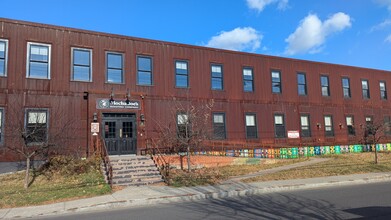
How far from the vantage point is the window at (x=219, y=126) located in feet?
74.9

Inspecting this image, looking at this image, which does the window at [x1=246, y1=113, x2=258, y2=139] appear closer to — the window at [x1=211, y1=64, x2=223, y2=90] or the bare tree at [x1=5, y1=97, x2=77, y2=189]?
the window at [x1=211, y1=64, x2=223, y2=90]

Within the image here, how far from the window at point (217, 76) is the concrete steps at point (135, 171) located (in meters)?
8.33

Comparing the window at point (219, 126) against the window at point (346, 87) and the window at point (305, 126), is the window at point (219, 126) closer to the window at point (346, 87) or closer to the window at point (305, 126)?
the window at point (305, 126)

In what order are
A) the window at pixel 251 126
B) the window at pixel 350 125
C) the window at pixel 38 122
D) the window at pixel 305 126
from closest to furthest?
the window at pixel 38 122, the window at pixel 251 126, the window at pixel 305 126, the window at pixel 350 125

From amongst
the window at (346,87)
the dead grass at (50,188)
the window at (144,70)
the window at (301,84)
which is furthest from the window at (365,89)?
the dead grass at (50,188)

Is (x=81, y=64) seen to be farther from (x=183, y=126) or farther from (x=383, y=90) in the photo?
(x=383, y=90)

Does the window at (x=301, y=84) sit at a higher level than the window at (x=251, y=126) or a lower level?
higher

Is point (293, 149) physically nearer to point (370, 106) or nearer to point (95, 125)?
point (370, 106)

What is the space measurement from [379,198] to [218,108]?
1365 centimetres

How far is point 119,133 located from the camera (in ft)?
64.5

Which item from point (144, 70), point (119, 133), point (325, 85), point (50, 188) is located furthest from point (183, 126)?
point (325, 85)

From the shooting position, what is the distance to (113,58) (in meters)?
20.4

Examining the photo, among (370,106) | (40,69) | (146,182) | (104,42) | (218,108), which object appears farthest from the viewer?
(370,106)

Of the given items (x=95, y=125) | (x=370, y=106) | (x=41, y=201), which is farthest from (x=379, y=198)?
(x=370, y=106)
